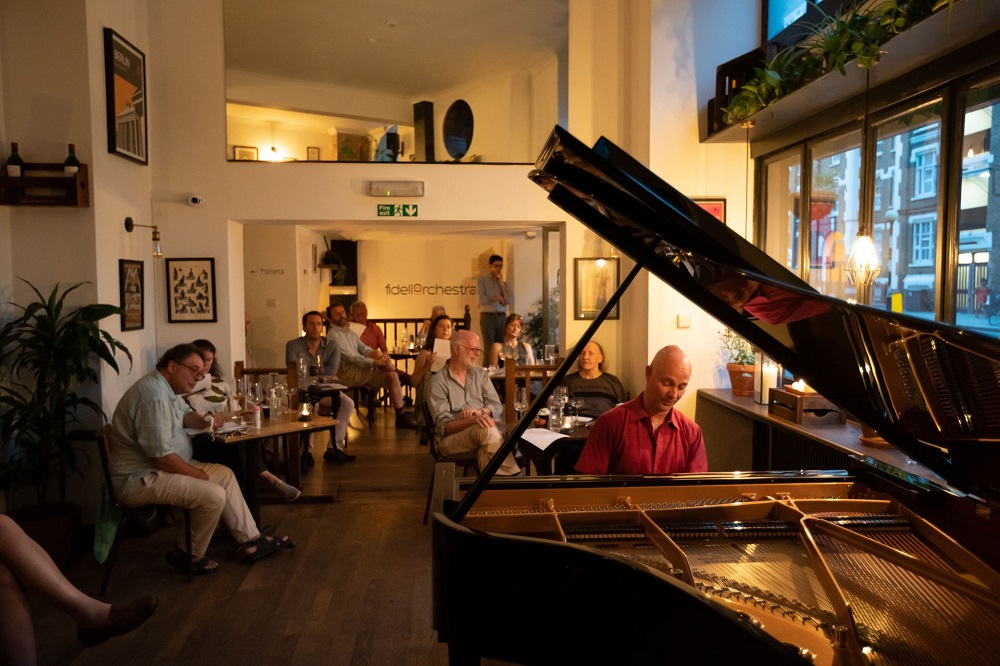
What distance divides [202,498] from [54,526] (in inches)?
41.0

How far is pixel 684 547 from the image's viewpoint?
234 cm

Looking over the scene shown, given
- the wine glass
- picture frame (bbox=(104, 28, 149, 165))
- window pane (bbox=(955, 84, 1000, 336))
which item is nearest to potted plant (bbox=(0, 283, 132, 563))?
picture frame (bbox=(104, 28, 149, 165))

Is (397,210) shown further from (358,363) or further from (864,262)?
(864,262)

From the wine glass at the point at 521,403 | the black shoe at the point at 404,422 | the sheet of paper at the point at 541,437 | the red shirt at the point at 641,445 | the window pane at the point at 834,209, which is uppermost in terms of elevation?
the window pane at the point at 834,209

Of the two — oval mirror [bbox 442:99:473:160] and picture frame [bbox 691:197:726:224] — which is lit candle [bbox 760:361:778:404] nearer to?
picture frame [bbox 691:197:726:224]

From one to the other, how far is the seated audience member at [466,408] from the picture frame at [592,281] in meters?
1.95

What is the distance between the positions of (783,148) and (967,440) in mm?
4137

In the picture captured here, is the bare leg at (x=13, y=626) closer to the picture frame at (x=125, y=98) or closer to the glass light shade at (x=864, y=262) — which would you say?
the picture frame at (x=125, y=98)

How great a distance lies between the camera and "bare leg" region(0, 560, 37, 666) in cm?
293

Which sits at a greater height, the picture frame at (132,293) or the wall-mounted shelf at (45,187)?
the wall-mounted shelf at (45,187)

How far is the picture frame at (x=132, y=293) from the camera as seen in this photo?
564cm

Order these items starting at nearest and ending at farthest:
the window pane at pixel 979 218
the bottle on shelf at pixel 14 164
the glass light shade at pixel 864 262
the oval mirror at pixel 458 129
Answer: the window pane at pixel 979 218 → the glass light shade at pixel 864 262 → the bottle on shelf at pixel 14 164 → the oval mirror at pixel 458 129

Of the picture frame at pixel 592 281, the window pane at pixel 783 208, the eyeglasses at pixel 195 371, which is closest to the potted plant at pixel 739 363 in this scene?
the window pane at pixel 783 208

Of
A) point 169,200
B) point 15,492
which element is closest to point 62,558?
point 15,492
